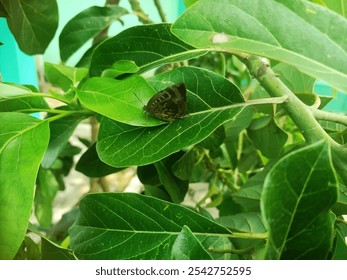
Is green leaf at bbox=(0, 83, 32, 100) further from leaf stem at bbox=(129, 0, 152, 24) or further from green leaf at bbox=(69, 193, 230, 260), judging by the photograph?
leaf stem at bbox=(129, 0, 152, 24)

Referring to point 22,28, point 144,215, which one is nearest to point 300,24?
point 144,215

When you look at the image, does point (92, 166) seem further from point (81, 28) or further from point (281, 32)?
point (281, 32)

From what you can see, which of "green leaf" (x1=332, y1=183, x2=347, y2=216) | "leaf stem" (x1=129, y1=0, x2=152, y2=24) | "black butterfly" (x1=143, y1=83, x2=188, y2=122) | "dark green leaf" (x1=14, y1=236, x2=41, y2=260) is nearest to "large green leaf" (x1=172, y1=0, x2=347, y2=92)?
"black butterfly" (x1=143, y1=83, x2=188, y2=122)

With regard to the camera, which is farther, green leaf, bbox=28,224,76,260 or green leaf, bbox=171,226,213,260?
green leaf, bbox=28,224,76,260

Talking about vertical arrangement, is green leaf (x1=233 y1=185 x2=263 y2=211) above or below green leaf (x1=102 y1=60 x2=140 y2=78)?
below

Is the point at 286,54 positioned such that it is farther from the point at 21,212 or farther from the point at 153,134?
the point at 21,212

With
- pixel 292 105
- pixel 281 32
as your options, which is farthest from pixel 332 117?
pixel 281 32

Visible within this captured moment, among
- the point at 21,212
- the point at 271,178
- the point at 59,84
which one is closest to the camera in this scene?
the point at 271,178
